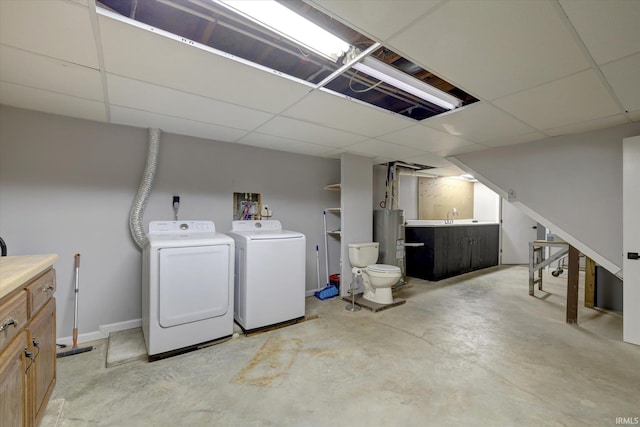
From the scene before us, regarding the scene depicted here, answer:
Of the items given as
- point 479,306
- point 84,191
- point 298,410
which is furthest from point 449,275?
point 84,191

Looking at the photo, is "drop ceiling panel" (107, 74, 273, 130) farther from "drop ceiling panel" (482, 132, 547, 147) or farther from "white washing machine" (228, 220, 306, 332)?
"drop ceiling panel" (482, 132, 547, 147)

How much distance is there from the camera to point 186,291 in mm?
2342

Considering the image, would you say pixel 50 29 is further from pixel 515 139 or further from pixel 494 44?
pixel 515 139

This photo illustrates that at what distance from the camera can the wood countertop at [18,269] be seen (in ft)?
3.43

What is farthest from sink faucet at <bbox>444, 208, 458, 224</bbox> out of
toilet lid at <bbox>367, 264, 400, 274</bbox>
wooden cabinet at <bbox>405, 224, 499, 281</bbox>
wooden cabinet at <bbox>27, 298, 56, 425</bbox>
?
wooden cabinet at <bbox>27, 298, 56, 425</bbox>

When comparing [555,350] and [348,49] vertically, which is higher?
[348,49]

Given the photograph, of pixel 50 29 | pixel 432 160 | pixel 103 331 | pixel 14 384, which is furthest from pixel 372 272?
pixel 50 29

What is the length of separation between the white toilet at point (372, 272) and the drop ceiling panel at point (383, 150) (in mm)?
1338

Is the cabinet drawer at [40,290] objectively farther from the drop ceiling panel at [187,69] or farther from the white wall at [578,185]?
the white wall at [578,185]

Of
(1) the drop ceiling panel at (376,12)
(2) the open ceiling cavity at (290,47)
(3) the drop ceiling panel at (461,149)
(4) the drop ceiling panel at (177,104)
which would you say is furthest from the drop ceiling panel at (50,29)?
(3) the drop ceiling panel at (461,149)

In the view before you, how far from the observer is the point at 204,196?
10.5 feet

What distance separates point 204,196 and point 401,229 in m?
3.07

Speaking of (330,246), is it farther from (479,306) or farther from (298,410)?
(298,410)

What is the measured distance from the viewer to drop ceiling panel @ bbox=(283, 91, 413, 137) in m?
2.10
